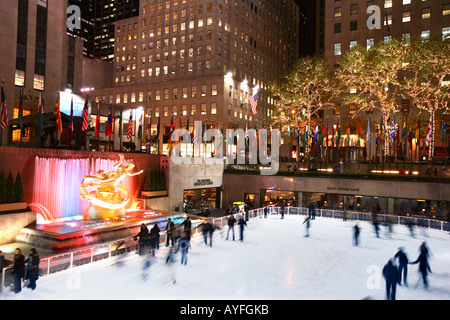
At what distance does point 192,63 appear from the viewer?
70312 mm

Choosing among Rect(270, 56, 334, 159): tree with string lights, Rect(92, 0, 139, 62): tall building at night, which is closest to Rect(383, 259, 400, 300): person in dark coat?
Rect(270, 56, 334, 159): tree with string lights

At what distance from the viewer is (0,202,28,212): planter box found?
18.9m

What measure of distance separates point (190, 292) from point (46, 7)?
54.5 m

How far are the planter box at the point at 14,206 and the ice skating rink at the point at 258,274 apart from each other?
9.56 m

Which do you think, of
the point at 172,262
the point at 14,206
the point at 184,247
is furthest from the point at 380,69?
the point at 14,206

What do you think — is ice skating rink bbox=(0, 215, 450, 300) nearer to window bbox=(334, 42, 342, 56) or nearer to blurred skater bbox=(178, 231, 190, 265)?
blurred skater bbox=(178, 231, 190, 265)

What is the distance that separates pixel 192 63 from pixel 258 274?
6326cm

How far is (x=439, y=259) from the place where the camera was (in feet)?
50.7

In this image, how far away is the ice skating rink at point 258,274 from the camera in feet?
35.0

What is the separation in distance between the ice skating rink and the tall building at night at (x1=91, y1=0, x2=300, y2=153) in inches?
1785

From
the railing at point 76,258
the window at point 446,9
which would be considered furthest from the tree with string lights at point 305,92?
the railing at point 76,258

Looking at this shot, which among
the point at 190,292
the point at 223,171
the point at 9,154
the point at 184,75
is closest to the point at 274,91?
the point at 223,171
